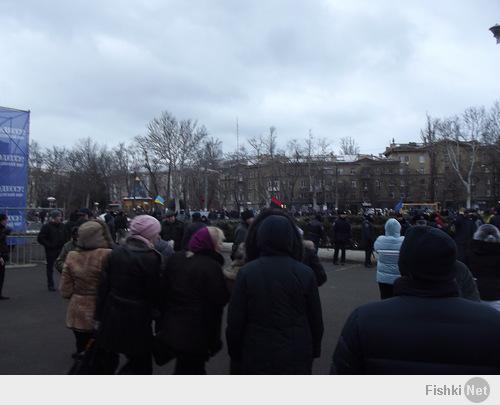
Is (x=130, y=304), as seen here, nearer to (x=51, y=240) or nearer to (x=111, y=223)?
(x=51, y=240)

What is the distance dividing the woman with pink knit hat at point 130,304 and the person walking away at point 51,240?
6805mm

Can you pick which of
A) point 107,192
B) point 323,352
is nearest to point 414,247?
point 323,352

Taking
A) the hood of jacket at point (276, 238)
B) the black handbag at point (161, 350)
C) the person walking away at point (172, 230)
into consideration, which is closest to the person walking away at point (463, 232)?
the person walking away at point (172, 230)

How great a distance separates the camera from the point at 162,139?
4575 centimetres

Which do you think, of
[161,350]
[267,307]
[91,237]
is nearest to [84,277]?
[91,237]

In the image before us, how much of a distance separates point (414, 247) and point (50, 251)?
9212mm

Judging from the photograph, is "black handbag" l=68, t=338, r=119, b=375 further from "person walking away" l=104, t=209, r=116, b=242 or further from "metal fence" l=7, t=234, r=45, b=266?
"person walking away" l=104, t=209, r=116, b=242

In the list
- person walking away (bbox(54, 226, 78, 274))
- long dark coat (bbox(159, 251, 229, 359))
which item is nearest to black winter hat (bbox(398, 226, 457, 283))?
long dark coat (bbox(159, 251, 229, 359))

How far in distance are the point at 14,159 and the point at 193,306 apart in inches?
634

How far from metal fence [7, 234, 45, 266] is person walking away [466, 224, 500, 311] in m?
12.7

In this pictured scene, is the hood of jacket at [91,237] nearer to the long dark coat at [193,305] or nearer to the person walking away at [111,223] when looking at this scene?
the long dark coat at [193,305]

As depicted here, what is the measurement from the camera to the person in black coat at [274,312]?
2.75 metres

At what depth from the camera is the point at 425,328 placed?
1.80 metres

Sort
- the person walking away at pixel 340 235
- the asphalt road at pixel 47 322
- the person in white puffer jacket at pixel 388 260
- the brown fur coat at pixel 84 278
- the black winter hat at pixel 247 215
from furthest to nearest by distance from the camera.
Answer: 1. the person walking away at pixel 340 235
2. the black winter hat at pixel 247 215
3. the person in white puffer jacket at pixel 388 260
4. the asphalt road at pixel 47 322
5. the brown fur coat at pixel 84 278
